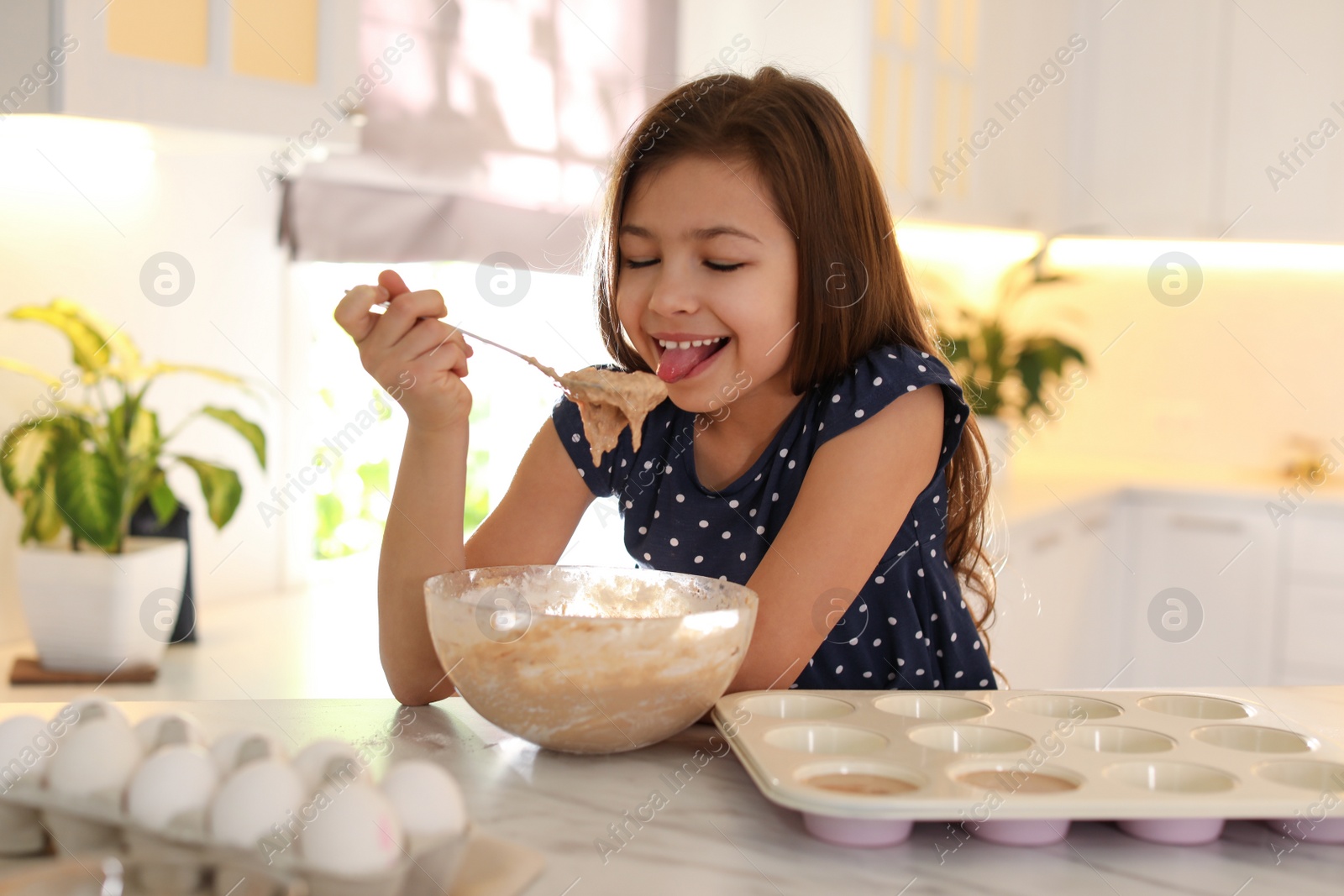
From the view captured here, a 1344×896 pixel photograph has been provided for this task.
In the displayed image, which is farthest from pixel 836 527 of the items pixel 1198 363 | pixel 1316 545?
pixel 1198 363

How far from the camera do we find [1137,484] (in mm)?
3084

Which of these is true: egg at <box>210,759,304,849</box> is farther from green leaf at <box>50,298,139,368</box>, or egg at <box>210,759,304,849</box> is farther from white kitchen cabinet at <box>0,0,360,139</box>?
green leaf at <box>50,298,139,368</box>

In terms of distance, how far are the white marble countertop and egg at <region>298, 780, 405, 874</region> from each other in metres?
0.08

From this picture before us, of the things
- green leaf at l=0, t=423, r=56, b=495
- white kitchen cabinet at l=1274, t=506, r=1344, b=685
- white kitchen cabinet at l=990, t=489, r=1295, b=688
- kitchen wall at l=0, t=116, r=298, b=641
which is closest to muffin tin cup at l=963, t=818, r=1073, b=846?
kitchen wall at l=0, t=116, r=298, b=641

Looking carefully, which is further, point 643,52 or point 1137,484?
point 1137,484

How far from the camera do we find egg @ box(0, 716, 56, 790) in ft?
1.85

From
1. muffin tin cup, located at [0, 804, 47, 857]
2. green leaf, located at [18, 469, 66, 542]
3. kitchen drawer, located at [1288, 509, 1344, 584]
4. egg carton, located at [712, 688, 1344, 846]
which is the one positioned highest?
egg carton, located at [712, 688, 1344, 846]

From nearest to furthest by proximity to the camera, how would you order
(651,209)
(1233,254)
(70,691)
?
(651,209) → (70,691) → (1233,254)

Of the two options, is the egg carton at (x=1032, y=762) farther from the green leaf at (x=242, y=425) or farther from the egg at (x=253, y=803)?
the green leaf at (x=242, y=425)

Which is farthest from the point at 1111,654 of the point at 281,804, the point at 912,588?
the point at 281,804

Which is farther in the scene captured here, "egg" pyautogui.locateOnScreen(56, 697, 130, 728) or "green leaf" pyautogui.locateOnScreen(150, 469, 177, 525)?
"green leaf" pyautogui.locateOnScreen(150, 469, 177, 525)

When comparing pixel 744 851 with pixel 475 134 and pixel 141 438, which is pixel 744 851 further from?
pixel 475 134

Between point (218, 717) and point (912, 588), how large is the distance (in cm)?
69

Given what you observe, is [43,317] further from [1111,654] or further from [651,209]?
[1111,654]
